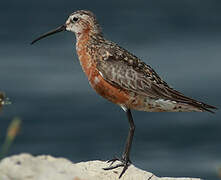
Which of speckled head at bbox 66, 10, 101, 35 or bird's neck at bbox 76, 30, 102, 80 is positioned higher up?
speckled head at bbox 66, 10, 101, 35

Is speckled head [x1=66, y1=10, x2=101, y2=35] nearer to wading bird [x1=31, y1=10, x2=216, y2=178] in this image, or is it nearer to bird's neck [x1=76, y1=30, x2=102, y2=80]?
bird's neck [x1=76, y1=30, x2=102, y2=80]

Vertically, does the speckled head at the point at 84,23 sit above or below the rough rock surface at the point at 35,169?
above

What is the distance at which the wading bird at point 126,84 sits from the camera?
10.7m

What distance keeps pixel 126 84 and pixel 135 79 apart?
0.53ft

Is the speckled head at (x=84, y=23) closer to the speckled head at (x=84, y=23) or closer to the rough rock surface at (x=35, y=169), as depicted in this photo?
the speckled head at (x=84, y=23)

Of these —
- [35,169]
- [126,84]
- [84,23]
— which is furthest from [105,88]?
[35,169]

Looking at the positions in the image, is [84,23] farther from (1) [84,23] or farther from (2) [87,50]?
(2) [87,50]

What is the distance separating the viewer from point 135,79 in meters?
10.8

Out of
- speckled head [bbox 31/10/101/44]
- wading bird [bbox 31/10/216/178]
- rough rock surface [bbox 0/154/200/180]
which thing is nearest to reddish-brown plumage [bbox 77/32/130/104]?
wading bird [bbox 31/10/216/178]

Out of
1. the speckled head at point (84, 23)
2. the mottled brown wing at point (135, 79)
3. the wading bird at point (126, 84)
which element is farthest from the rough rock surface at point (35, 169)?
the speckled head at point (84, 23)

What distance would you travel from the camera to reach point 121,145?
20797 millimetres

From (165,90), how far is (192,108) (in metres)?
0.47

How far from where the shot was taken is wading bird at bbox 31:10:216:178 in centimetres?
1073

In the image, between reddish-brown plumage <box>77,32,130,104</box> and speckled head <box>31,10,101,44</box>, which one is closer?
reddish-brown plumage <box>77,32,130,104</box>
